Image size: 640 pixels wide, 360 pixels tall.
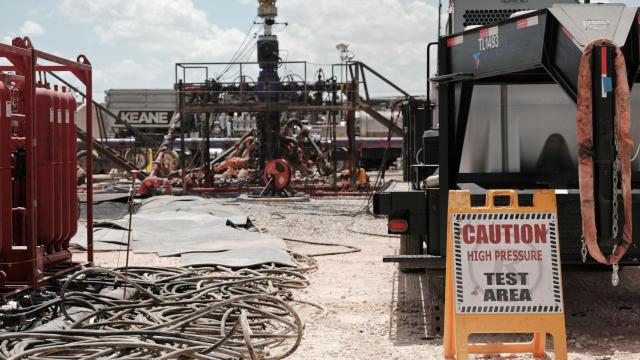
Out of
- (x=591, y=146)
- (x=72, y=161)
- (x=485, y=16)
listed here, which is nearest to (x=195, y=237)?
(x=72, y=161)

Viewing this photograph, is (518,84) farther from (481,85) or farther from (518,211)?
(518,211)

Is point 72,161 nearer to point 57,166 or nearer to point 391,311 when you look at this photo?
point 57,166

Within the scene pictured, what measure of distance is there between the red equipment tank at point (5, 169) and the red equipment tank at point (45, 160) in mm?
812

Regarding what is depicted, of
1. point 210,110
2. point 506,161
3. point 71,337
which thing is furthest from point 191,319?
point 210,110

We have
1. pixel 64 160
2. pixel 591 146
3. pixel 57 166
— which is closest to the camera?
pixel 591 146

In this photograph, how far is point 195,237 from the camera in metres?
13.9

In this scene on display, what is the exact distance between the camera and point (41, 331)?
657cm

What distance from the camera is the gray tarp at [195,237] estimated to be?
462 inches

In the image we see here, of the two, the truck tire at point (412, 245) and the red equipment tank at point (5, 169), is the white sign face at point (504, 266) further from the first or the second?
the red equipment tank at point (5, 169)

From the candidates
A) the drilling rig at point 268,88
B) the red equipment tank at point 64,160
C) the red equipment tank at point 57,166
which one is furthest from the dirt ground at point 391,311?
the drilling rig at point 268,88

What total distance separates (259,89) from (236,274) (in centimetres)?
1840

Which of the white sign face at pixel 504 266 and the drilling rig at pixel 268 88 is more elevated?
the drilling rig at pixel 268 88

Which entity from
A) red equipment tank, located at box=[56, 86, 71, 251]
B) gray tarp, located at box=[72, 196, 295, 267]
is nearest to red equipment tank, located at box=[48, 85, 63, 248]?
red equipment tank, located at box=[56, 86, 71, 251]

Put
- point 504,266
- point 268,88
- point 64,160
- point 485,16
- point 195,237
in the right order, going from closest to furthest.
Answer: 1. point 504,266
2. point 64,160
3. point 485,16
4. point 195,237
5. point 268,88
